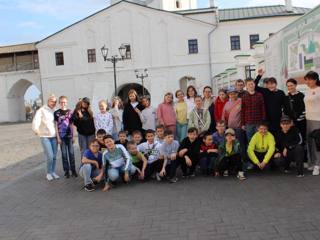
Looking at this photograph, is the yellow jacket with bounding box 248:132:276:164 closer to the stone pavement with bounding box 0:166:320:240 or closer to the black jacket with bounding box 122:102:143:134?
the stone pavement with bounding box 0:166:320:240

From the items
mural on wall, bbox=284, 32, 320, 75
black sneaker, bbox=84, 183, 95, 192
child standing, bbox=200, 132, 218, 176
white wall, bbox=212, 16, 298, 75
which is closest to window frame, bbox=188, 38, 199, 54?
white wall, bbox=212, 16, 298, 75

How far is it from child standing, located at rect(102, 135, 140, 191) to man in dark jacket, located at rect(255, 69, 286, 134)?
2741mm

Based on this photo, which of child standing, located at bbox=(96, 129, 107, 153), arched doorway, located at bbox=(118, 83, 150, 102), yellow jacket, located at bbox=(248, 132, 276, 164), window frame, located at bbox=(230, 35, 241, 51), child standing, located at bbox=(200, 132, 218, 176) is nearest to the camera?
yellow jacket, located at bbox=(248, 132, 276, 164)

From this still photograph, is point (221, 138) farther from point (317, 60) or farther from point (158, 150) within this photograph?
point (317, 60)

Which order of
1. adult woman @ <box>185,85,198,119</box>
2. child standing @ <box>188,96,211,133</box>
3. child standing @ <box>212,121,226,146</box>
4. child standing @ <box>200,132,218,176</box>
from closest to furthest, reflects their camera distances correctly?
child standing @ <box>200,132,218,176</box>, child standing @ <box>212,121,226,146</box>, child standing @ <box>188,96,211,133</box>, adult woman @ <box>185,85,198,119</box>

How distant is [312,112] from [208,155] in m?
2.03

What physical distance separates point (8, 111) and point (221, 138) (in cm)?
4804

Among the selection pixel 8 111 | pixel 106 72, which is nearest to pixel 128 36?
pixel 106 72

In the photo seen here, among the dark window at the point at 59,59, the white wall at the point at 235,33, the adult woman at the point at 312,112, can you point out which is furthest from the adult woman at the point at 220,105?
the dark window at the point at 59,59

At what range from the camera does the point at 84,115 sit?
995 cm

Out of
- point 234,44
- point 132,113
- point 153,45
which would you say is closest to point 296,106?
point 132,113

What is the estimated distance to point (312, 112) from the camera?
8.16m

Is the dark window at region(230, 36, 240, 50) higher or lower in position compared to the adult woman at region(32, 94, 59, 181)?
higher

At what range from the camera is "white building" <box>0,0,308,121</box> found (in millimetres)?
45469
